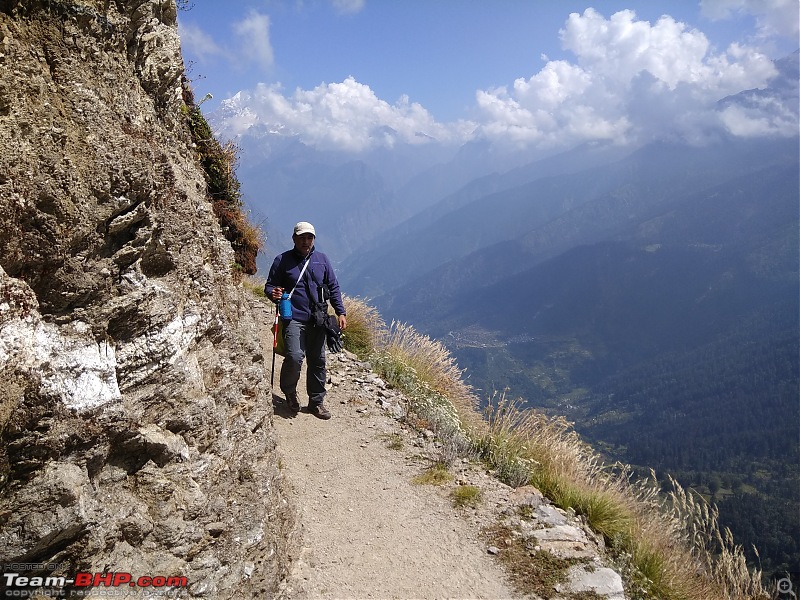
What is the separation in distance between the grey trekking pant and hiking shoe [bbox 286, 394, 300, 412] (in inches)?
1.5

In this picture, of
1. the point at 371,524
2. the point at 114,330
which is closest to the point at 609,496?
the point at 371,524

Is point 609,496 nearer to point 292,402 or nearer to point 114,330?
point 292,402

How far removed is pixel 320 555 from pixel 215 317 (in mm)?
2934

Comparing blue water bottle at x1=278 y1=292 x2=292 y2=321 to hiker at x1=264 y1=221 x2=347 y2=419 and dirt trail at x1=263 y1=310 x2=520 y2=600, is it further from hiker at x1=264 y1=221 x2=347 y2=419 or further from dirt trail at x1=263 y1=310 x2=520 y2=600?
dirt trail at x1=263 y1=310 x2=520 y2=600

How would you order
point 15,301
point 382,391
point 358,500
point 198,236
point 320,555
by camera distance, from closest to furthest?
point 15,301
point 198,236
point 320,555
point 358,500
point 382,391

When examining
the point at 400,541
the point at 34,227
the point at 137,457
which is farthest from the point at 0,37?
the point at 400,541

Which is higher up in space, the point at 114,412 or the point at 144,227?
the point at 144,227

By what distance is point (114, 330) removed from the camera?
294 cm

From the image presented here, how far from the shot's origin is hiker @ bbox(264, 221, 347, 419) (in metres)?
6.99

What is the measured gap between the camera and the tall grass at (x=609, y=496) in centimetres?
579

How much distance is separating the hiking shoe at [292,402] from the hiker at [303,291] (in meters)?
0.45

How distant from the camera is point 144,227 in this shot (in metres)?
3.13

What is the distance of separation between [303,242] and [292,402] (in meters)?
2.80

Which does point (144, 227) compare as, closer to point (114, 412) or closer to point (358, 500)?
point (114, 412)
